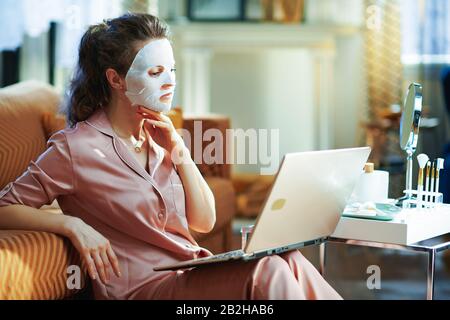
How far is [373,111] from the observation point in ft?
16.0

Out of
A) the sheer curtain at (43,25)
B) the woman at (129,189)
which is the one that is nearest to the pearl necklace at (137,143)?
the woman at (129,189)

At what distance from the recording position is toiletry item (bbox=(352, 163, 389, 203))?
79.9 inches

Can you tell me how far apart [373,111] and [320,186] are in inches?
133

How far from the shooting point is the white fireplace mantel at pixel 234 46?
4.67 meters

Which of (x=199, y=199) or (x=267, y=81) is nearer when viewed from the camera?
(x=199, y=199)

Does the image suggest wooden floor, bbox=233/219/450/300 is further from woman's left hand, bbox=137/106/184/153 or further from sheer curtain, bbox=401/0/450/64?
sheer curtain, bbox=401/0/450/64

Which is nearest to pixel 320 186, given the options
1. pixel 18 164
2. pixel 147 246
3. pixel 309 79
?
pixel 147 246

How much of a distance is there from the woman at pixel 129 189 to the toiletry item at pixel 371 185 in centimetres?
45

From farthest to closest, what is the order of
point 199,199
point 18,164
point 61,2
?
point 61,2 → point 18,164 → point 199,199

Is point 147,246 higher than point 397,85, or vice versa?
point 397,85

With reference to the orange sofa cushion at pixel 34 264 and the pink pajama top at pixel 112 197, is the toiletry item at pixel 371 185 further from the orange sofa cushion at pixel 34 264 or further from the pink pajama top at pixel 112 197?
the orange sofa cushion at pixel 34 264

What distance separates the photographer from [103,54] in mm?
1755

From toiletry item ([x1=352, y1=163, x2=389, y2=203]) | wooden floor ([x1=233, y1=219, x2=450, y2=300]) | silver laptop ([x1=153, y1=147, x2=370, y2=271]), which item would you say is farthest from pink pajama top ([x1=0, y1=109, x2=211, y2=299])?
wooden floor ([x1=233, y1=219, x2=450, y2=300])
